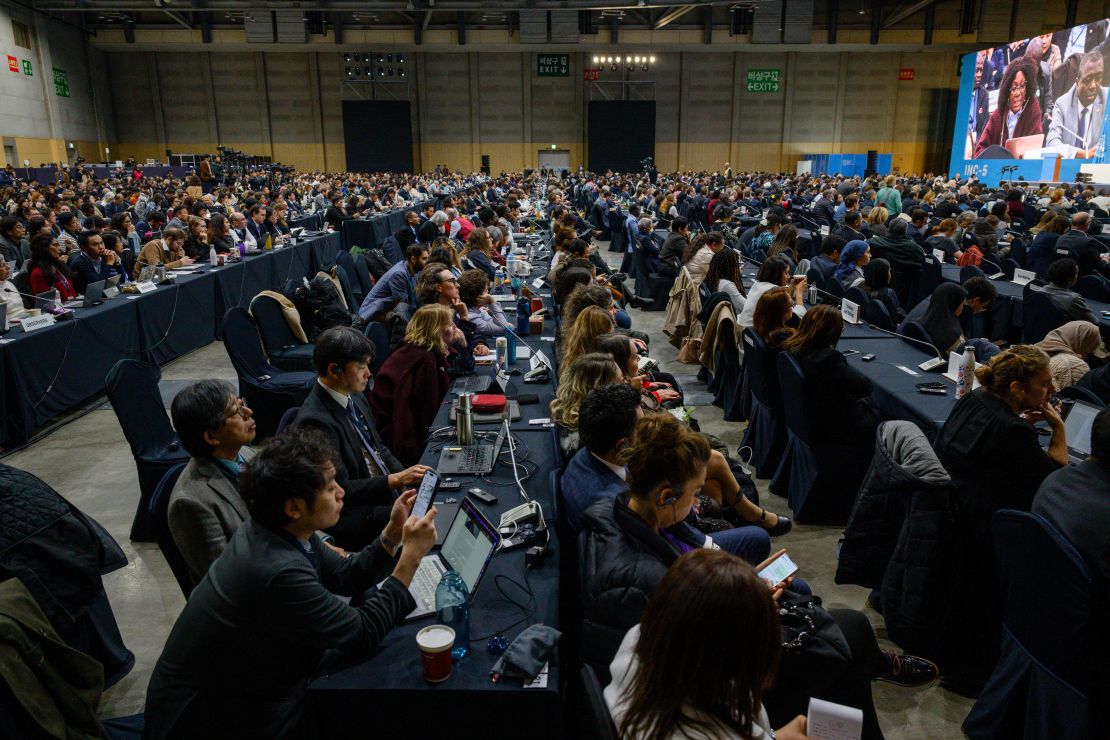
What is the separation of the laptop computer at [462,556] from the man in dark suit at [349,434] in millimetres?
679

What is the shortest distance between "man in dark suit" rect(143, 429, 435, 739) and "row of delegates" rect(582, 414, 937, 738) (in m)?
0.63

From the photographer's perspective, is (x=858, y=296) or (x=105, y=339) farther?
(x=105, y=339)

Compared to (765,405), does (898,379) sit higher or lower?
higher

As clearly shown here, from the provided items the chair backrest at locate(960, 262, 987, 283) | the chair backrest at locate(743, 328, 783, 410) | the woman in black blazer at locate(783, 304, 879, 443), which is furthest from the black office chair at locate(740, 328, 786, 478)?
the chair backrest at locate(960, 262, 987, 283)

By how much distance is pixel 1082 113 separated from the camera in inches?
752

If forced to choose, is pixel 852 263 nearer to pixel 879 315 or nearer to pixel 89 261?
pixel 879 315

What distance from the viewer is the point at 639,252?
10.5 metres

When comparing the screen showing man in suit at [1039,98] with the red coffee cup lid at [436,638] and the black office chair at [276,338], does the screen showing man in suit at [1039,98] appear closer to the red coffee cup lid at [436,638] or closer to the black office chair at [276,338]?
the black office chair at [276,338]

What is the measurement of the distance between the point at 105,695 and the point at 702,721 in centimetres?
281

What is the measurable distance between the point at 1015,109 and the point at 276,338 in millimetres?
23554

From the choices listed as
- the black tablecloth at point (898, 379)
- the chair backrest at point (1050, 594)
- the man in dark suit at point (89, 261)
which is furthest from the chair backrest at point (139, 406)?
the black tablecloth at point (898, 379)

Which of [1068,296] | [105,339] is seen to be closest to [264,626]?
[105,339]

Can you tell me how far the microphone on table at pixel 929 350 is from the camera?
15.8ft

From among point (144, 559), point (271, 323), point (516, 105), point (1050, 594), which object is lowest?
point (144, 559)
